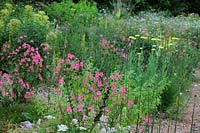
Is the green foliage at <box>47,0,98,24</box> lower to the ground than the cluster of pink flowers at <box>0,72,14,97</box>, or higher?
→ lower

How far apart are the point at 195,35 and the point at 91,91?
7.34m

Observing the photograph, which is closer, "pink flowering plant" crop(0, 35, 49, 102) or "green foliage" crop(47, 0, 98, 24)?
"pink flowering plant" crop(0, 35, 49, 102)

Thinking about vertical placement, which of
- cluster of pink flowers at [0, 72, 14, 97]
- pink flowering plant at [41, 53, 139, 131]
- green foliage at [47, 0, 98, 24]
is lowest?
green foliage at [47, 0, 98, 24]

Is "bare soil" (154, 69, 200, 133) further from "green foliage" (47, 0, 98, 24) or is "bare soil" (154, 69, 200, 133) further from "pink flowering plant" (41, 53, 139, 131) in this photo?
"green foliage" (47, 0, 98, 24)

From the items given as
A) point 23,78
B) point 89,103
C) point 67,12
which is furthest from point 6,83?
point 67,12

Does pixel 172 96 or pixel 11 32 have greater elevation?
pixel 11 32

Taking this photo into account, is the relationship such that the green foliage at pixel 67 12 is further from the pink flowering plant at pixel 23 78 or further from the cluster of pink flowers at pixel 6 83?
the cluster of pink flowers at pixel 6 83

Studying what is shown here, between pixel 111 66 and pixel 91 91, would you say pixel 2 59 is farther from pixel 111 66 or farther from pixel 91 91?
pixel 91 91

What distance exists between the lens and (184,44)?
9227 millimetres

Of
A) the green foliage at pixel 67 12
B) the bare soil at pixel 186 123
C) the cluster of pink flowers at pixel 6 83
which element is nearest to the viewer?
the bare soil at pixel 186 123

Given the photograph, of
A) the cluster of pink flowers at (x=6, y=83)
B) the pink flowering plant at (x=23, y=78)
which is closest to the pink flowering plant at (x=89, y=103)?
the pink flowering plant at (x=23, y=78)

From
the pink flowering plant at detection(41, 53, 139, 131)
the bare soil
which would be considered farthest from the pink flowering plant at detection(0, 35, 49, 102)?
the bare soil

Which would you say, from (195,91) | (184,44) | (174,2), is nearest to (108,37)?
(184,44)

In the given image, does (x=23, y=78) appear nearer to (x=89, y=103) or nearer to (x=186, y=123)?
(x=89, y=103)
